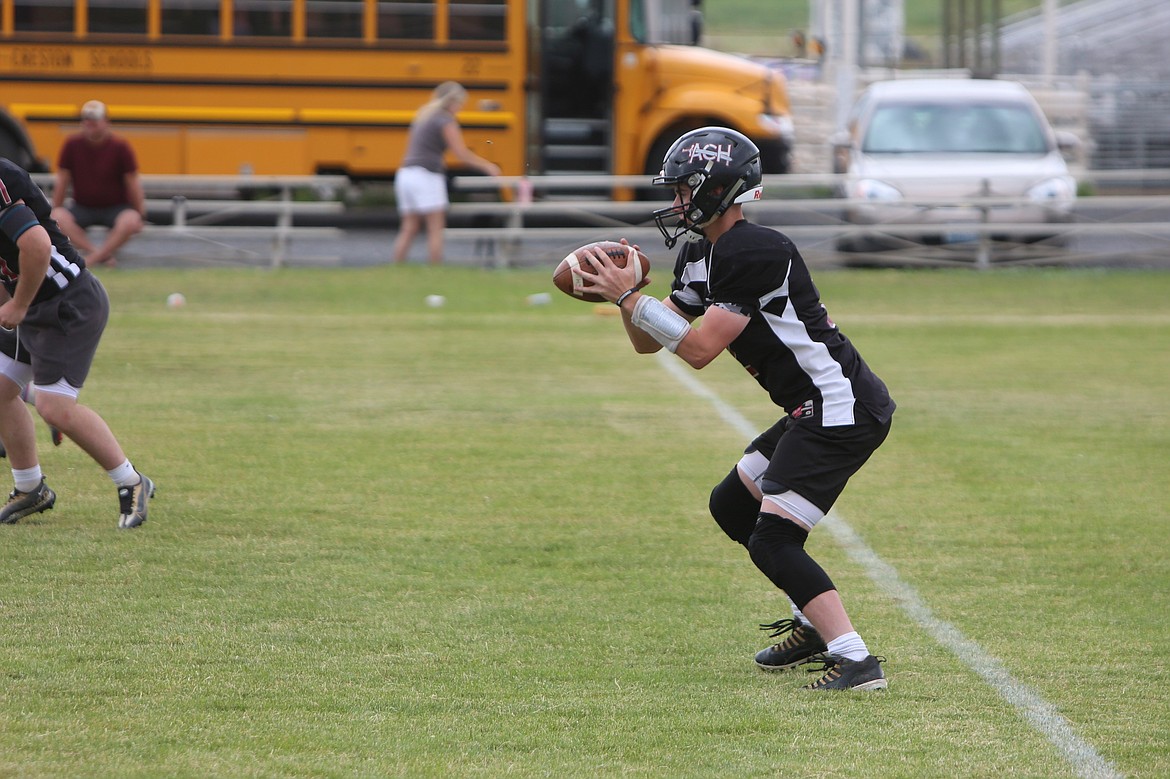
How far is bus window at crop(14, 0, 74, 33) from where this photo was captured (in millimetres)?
18109

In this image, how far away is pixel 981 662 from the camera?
4.90 meters

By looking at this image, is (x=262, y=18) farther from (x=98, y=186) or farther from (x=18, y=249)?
(x=18, y=249)

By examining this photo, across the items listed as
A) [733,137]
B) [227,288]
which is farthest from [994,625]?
[227,288]

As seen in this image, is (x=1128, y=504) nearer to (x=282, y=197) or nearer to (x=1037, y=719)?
(x=1037, y=719)

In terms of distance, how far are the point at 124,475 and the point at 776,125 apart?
14.6m

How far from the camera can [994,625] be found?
17.5 ft

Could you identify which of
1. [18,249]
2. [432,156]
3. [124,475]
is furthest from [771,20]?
[18,249]

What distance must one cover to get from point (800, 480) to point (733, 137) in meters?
1.12

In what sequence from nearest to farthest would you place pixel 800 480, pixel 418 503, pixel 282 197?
pixel 800 480 < pixel 418 503 < pixel 282 197

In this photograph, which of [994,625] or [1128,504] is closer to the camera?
[994,625]

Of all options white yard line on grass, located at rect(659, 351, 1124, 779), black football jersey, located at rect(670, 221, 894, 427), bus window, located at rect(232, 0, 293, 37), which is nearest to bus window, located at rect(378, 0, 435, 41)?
bus window, located at rect(232, 0, 293, 37)

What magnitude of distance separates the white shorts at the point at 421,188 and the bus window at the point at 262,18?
3603 mm

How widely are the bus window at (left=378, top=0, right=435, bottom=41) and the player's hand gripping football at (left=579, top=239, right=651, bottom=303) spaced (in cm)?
1484

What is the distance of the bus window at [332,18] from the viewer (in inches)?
728
